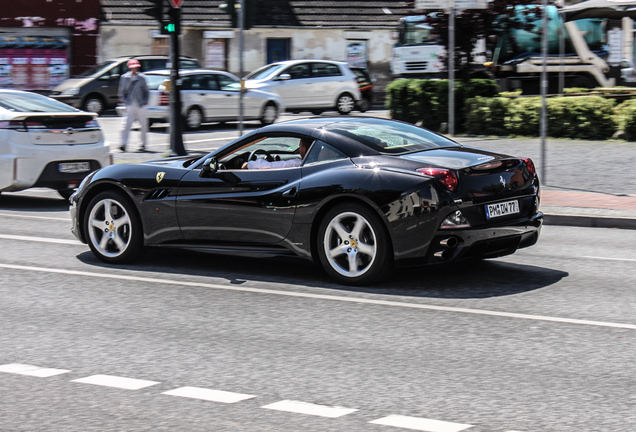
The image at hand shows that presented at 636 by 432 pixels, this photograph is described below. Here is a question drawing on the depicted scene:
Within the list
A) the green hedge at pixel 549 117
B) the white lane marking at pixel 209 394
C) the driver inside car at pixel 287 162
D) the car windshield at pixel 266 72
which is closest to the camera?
the white lane marking at pixel 209 394

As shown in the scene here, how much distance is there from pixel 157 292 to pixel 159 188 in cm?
118

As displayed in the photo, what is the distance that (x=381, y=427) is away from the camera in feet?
13.6

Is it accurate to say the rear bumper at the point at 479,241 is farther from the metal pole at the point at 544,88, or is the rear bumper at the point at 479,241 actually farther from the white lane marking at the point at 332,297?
the metal pole at the point at 544,88

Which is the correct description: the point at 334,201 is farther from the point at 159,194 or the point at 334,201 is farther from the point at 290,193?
the point at 159,194

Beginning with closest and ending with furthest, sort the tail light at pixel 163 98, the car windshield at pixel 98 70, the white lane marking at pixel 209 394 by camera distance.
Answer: the white lane marking at pixel 209 394 → the tail light at pixel 163 98 → the car windshield at pixel 98 70

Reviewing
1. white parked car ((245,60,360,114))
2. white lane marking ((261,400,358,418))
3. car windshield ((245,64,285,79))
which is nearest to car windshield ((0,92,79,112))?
white lane marking ((261,400,358,418))

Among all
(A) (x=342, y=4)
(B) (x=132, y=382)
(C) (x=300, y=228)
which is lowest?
(B) (x=132, y=382)

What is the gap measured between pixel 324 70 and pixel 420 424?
25518 millimetres

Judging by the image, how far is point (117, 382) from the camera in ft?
16.1

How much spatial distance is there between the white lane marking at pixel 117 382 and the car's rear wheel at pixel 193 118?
19628 millimetres

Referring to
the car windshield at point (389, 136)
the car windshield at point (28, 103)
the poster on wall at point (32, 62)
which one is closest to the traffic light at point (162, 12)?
the car windshield at point (28, 103)

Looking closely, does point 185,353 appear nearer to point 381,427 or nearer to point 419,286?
point 381,427

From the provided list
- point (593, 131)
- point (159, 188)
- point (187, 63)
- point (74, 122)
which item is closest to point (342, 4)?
point (187, 63)

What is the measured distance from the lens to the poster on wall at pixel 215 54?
38406mm
